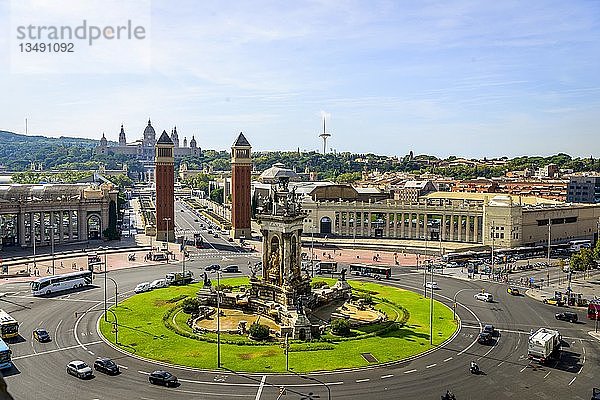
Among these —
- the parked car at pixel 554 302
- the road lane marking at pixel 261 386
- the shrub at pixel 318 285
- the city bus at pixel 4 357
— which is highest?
the city bus at pixel 4 357

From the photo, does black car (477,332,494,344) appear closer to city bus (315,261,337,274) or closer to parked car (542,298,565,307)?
parked car (542,298,565,307)

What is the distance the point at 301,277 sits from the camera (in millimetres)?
77000

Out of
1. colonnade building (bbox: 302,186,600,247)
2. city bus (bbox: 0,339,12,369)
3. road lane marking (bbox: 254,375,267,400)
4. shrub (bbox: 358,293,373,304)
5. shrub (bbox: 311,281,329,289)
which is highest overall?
colonnade building (bbox: 302,186,600,247)

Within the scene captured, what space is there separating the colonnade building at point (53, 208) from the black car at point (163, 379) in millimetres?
85331

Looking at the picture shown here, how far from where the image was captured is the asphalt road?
4834cm

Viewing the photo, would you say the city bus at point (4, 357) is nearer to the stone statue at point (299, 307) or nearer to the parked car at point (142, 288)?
the stone statue at point (299, 307)

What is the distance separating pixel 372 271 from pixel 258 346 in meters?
46.7

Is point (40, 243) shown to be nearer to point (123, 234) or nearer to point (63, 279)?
point (123, 234)

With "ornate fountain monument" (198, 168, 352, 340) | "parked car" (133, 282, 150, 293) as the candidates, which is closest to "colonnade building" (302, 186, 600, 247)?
"parked car" (133, 282, 150, 293)

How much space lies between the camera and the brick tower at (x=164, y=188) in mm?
142250

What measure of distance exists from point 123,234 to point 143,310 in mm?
83891

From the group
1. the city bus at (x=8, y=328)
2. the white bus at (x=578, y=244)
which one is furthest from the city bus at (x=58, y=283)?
the white bus at (x=578, y=244)

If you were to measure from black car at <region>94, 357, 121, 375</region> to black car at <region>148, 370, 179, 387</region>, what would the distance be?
4114 millimetres

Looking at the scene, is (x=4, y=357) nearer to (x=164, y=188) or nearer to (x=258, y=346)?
(x=258, y=346)
